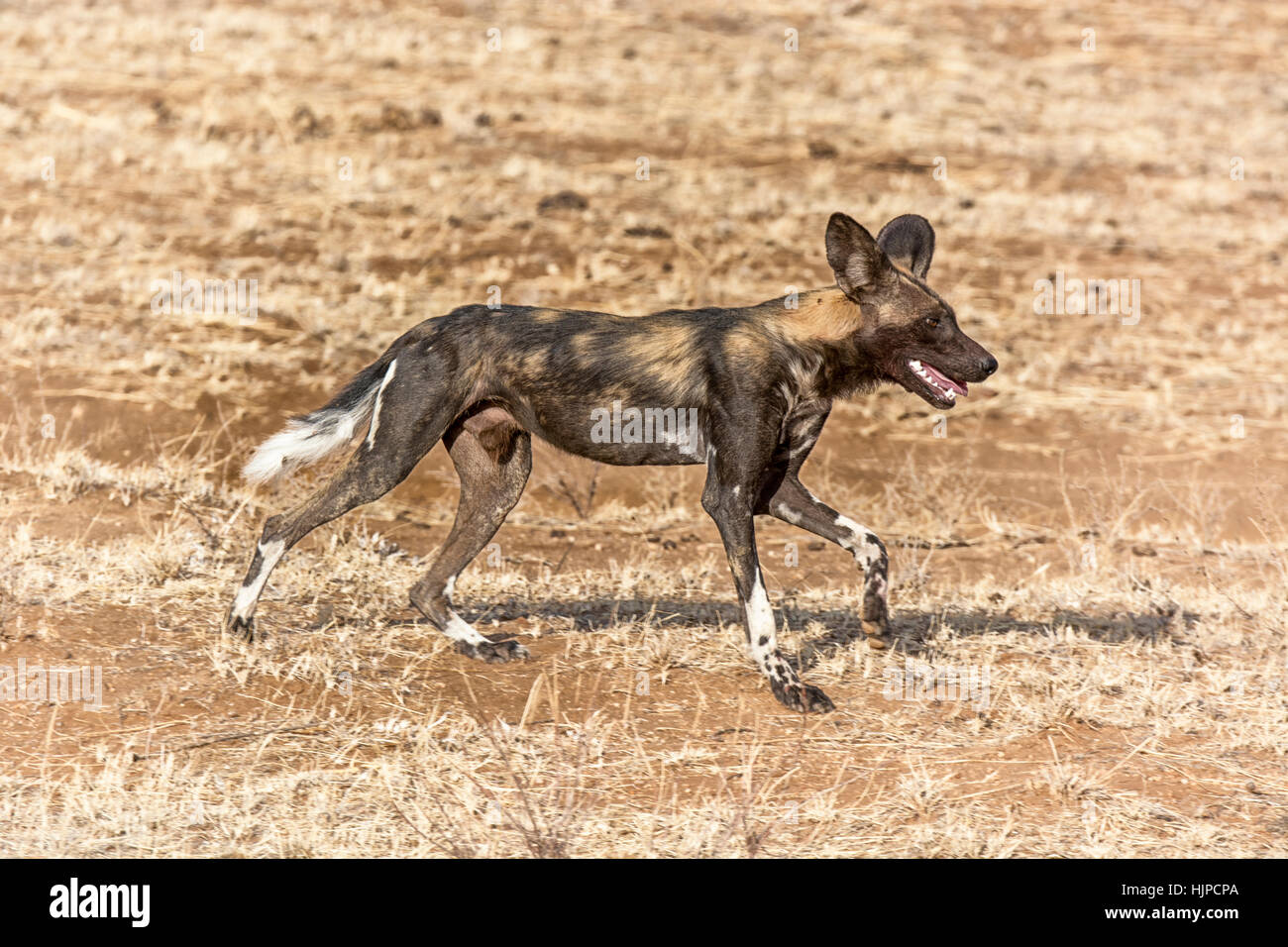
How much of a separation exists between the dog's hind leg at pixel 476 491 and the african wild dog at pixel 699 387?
0.27 feet

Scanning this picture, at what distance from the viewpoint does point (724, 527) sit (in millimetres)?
6148

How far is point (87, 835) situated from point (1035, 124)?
20.3 m

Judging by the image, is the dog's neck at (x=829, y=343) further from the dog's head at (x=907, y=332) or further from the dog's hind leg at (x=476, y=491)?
the dog's hind leg at (x=476, y=491)

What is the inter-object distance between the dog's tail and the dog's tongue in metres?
2.30

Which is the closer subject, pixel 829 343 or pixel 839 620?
pixel 829 343

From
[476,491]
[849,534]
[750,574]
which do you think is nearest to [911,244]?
[849,534]

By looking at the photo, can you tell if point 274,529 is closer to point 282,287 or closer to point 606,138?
point 282,287

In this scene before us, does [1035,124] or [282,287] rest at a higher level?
[1035,124]

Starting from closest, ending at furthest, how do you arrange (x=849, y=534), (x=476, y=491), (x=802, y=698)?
(x=802, y=698) < (x=849, y=534) < (x=476, y=491)

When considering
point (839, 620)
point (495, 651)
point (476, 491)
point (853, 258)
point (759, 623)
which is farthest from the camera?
point (839, 620)

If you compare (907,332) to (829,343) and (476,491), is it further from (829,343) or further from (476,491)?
(476,491)

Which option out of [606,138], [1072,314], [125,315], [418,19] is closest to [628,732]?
[125,315]

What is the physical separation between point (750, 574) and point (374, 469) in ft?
5.48

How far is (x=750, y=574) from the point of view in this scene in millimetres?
6062
